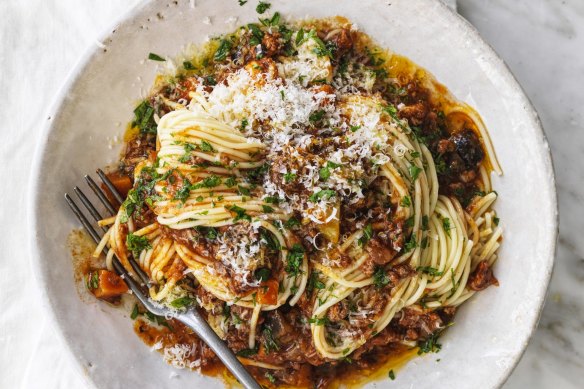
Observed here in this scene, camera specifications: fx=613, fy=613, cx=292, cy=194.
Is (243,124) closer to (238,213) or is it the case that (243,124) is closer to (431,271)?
(238,213)

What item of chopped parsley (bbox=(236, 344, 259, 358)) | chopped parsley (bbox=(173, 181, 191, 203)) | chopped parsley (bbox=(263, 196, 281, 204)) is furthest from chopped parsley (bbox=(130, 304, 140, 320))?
chopped parsley (bbox=(263, 196, 281, 204))

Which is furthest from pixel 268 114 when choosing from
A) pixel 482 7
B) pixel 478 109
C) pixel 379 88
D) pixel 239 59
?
pixel 482 7

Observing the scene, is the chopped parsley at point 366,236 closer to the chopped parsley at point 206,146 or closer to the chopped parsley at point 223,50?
the chopped parsley at point 206,146

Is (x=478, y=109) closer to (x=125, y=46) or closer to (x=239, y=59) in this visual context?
(x=239, y=59)

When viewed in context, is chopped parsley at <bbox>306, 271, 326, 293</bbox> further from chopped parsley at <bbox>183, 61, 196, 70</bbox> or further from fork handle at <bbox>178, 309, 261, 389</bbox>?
chopped parsley at <bbox>183, 61, 196, 70</bbox>

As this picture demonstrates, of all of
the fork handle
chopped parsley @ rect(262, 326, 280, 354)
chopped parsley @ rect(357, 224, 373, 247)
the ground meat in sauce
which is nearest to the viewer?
chopped parsley @ rect(357, 224, 373, 247)

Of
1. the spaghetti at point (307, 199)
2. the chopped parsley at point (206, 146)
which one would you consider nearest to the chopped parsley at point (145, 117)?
the spaghetti at point (307, 199)

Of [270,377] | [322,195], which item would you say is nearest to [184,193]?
[322,195]
